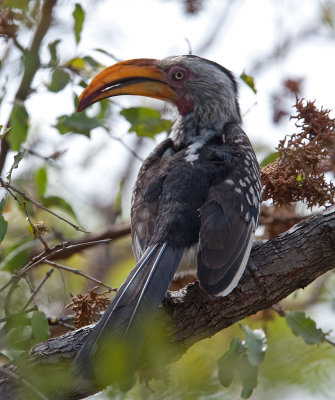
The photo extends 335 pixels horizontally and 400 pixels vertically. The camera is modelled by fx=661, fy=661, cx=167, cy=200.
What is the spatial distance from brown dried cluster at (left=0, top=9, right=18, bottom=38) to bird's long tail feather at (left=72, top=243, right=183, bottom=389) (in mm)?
1510

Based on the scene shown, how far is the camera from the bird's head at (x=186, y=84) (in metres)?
4.39

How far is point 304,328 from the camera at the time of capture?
2994 millimetres

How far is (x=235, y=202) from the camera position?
10.7 feet

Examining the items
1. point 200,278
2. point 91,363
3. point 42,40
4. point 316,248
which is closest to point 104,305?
point 200,278

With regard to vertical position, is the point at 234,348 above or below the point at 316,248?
below

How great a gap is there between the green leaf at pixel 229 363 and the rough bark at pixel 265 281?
0.20 meters

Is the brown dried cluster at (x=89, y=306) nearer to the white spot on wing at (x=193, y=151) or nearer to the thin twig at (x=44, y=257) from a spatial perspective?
the thin twig at (x=44, y=257)

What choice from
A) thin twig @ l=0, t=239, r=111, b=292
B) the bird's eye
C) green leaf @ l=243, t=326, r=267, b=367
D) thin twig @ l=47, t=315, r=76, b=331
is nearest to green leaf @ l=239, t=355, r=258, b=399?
green leaf @ l=243, t=326, r=267, b=367

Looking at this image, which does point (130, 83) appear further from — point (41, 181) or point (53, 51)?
point (41, 181)

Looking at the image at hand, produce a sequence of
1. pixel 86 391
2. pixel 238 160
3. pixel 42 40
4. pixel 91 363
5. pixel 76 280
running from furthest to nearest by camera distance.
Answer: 1. pixel 76 280
2. pixel 42 40
3. pixel 238 160
4. pixel 86 391
5. pixel 91 363

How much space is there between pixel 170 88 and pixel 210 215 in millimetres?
1621

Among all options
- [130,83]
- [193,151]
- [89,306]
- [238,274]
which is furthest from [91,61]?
[238,274]

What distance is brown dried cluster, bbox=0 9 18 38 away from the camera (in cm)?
366

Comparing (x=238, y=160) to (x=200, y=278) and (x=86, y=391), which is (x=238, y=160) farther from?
(x=86, y=391)
